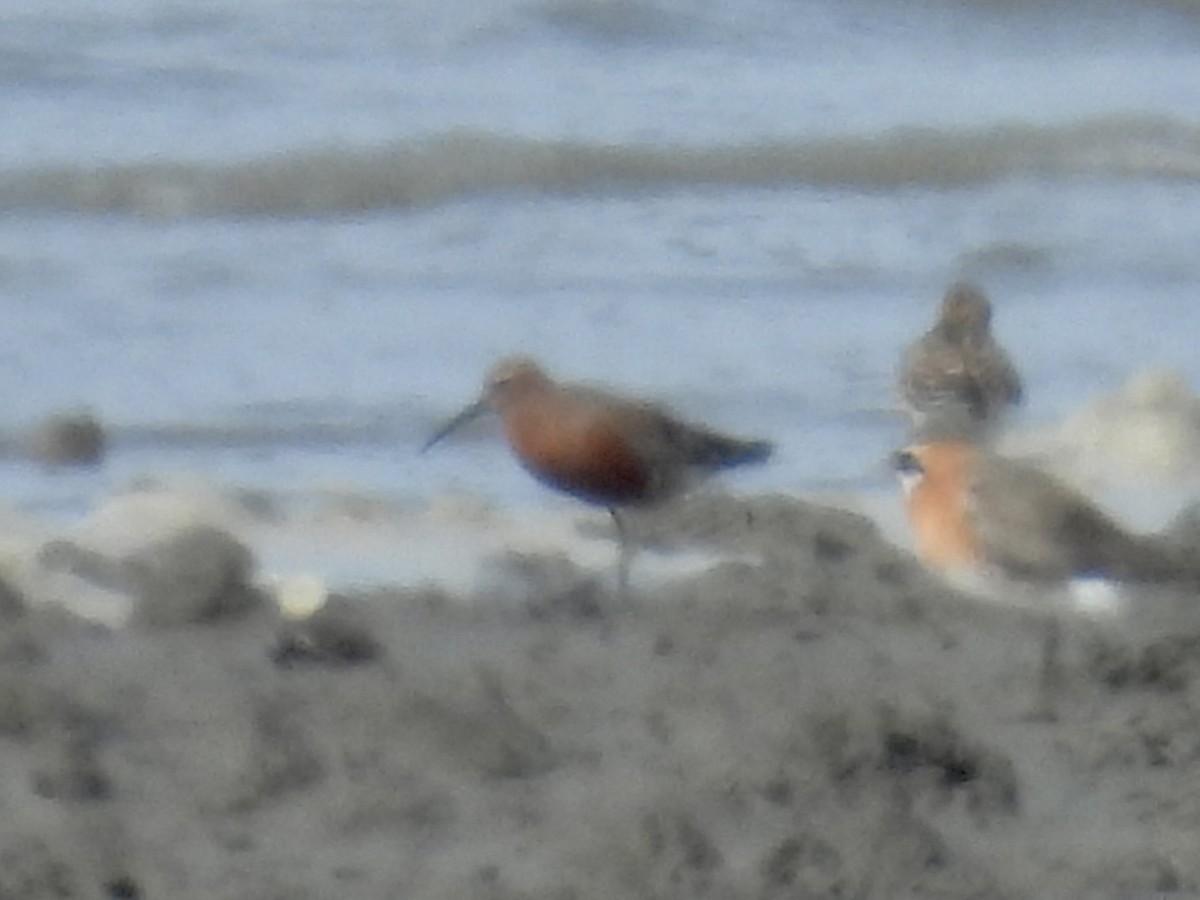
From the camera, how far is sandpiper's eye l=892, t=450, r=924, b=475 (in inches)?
289

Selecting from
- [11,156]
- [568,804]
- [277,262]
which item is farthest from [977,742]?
[11,156]

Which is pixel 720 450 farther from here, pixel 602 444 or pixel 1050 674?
pixel 1050 674

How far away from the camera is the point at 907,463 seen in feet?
24.3

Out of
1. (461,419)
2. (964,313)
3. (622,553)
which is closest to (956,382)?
(964,313)

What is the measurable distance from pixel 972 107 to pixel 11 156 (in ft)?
14.1

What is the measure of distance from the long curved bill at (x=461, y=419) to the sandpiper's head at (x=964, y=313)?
1742 millimetres

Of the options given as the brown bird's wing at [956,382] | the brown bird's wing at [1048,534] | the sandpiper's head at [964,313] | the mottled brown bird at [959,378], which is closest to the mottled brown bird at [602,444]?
the brown bird's wing at [1048,534]

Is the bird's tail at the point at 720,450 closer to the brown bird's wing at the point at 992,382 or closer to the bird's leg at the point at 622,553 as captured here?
the bird's leg at the point at 622,553

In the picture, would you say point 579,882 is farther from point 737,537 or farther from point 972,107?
point 972,107

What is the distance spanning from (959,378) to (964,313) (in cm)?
69

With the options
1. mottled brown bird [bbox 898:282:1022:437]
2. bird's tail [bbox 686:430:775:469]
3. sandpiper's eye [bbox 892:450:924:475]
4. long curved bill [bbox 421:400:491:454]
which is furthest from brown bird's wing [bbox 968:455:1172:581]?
mottled brown bird [bbox 898:282:1022:437]

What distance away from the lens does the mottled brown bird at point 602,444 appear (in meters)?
7.16

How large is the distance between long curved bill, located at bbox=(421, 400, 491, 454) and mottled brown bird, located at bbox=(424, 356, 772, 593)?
23 cm

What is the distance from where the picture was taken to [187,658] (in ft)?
19.0
